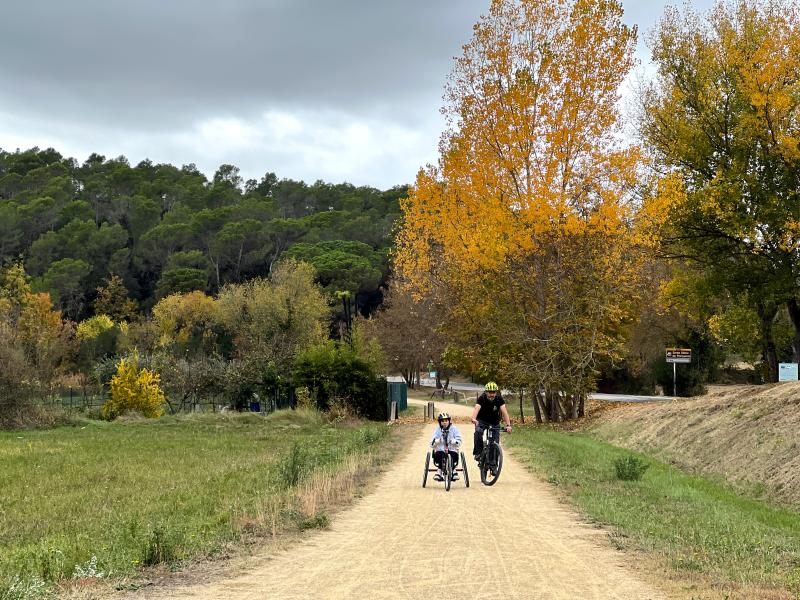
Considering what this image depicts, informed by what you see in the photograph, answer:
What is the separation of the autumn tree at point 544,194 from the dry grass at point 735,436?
405 cm

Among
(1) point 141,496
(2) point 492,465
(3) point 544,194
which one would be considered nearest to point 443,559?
(2) point 492,465

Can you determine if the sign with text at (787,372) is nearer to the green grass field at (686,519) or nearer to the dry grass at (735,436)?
the dry grass at (735,436)

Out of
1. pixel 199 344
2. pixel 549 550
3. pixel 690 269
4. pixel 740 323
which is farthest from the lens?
pixel 199 344

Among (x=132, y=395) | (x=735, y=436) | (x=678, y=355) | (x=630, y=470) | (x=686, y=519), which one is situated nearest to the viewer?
(x=686, y=519)

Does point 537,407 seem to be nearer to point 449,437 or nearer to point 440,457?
point 449,437

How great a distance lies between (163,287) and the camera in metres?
92.8

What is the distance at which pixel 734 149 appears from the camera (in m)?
28.9

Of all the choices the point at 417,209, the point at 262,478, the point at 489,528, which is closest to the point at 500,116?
the point at 417,209

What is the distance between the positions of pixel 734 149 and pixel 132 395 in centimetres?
2694

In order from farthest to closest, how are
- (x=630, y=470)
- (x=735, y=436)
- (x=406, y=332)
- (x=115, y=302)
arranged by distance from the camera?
(x=115, y=302), (x=406, y=332), (x=735, y=436), (x=630, y=470)

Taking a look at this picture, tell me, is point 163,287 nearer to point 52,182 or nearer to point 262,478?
point 52,182

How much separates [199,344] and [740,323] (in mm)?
51589

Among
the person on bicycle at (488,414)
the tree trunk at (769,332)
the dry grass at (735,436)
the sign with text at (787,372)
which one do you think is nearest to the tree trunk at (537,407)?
the dry grass at (735,436)

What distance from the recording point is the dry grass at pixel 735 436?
51.1ft
